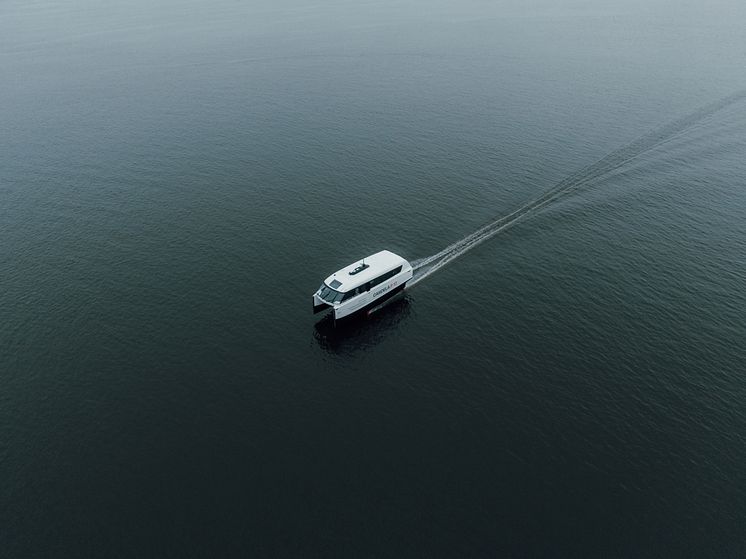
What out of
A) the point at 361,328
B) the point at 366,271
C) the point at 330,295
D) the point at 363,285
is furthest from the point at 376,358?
→ the point at 366,271

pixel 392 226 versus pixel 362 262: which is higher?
pixel 392 226

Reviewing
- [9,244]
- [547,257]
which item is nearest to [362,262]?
[547,257]

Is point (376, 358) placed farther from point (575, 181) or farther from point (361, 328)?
point (575, 181)

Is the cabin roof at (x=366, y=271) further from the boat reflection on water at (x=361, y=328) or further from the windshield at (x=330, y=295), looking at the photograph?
the boat reflection on water at (x=361, y=328)

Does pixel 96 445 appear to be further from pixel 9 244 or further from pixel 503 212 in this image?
pixel 503 212

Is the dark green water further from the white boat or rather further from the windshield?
the windshield

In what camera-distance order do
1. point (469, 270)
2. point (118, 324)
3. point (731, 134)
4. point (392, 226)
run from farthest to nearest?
point (731, 134), point (392, 226), point (469, 270), point (118, 324)
